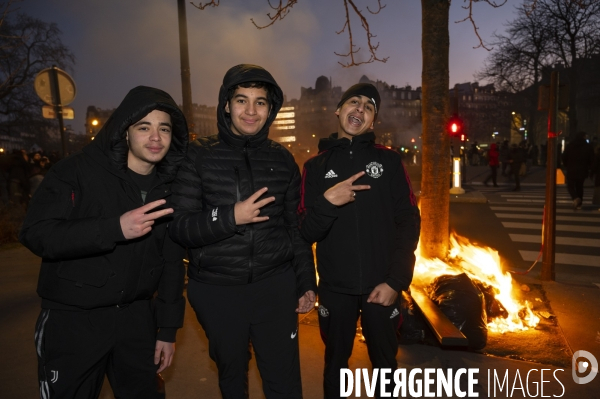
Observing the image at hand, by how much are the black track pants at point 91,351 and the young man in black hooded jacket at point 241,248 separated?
0.38m

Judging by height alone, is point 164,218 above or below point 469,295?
above

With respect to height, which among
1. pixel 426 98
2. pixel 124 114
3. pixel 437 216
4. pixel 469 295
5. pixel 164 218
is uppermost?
pixel 426 98

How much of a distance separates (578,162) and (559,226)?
9.48ft

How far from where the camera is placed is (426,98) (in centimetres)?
525

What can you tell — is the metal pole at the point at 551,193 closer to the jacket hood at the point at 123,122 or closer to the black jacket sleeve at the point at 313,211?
the black jacket sleeve at the point at 313,211

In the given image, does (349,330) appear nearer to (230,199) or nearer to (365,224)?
(365,224)

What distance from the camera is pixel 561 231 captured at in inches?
377

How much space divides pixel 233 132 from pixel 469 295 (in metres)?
2.96

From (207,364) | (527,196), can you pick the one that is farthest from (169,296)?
(527,196)

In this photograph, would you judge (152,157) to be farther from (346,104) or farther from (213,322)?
(346,104)

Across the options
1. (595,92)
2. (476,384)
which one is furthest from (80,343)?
(595,92)

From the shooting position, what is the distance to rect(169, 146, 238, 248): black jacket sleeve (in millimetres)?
2229

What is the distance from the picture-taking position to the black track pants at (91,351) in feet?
6.58

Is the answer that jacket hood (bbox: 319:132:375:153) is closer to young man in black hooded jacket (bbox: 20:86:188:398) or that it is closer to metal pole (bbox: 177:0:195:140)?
young man in black hooded jacket (bbox: 20:86:188:398)
